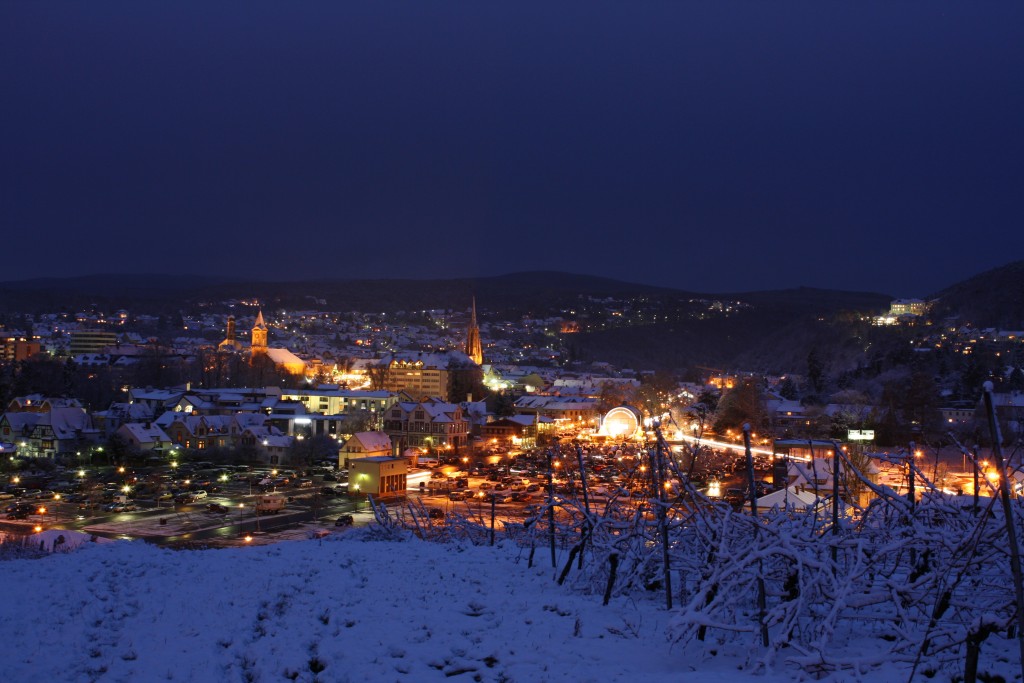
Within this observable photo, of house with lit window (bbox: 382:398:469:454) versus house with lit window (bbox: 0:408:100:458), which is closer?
house with lit window (bbox: 0:408:100:458)

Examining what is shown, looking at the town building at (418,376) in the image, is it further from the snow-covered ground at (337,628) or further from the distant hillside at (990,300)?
the snow-covered ground at (337,628)

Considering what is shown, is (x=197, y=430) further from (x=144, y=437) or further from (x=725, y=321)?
(x=725, y=321)

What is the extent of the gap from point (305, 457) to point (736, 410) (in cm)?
2413

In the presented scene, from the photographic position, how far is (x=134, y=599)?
7969mm

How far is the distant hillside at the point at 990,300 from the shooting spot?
280 feet

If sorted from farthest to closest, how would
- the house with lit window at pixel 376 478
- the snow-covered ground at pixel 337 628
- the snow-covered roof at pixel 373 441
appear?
1. the snow-covered roof at pixel 373 441
2. the house with lit window at pixel 376 478
3. the snow-covered ground at pixel 337 628

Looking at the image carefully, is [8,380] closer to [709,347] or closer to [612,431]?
[612,431]

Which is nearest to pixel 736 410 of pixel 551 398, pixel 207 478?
pixel 551 398

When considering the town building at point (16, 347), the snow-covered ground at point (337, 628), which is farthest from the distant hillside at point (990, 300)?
the town building at point (16, 347)

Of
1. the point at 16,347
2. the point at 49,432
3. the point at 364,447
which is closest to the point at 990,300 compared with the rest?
the point at 364,447

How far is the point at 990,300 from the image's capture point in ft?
298

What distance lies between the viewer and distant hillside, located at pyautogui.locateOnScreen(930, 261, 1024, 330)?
8531 cm

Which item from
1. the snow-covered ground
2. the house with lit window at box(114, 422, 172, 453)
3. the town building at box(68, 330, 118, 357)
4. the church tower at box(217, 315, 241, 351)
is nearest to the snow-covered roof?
the house with lit window at box(114, 422, 172, 453)

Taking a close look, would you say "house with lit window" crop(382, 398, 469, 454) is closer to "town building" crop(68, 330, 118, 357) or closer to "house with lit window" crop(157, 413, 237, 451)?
"house with lit window" crop(157, 413, 237, 451)
